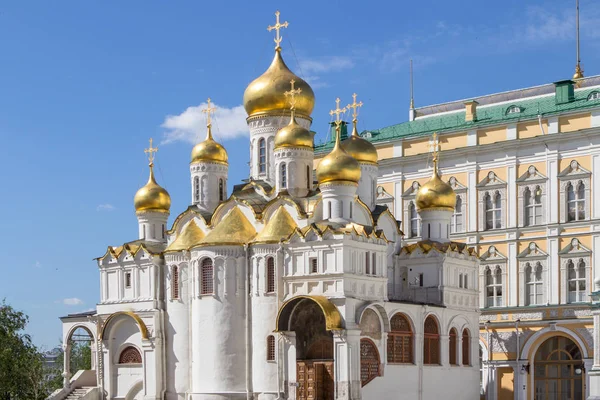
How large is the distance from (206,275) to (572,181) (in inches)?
Result: 614

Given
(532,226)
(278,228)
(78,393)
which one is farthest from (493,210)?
(78,393)

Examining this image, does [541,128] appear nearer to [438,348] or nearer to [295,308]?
[438,348]

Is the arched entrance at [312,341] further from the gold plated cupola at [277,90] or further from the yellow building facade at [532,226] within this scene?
the gold plated cupola at [277,90]

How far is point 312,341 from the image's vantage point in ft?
134

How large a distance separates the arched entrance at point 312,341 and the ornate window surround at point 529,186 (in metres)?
12.0

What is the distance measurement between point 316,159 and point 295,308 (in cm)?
1693

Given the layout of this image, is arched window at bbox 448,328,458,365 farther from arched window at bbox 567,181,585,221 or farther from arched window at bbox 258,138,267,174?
arched window at bbox 258,138,267,174

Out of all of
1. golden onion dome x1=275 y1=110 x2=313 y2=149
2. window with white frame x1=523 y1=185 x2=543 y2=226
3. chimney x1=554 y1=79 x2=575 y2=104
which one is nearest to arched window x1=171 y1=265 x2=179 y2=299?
golden onion dome x1=275 y1=110 x2=313 y2=149

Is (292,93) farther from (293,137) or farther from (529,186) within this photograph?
(529,186)

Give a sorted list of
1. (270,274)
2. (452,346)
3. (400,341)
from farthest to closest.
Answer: (452,346), (400,341), (270,274)

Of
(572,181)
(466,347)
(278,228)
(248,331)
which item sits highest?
(572,181)

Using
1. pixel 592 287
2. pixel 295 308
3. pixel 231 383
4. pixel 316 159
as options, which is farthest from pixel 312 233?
pixel 316 159

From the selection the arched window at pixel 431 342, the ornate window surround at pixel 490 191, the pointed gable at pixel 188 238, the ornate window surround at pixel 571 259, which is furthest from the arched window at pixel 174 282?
the ornate window surround at pixel 571 259

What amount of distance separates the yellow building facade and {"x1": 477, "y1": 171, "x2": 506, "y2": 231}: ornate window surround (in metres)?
0.04
